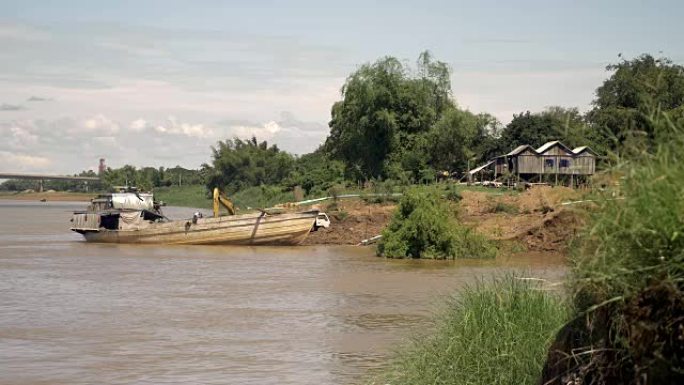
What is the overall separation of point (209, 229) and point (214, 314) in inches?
856

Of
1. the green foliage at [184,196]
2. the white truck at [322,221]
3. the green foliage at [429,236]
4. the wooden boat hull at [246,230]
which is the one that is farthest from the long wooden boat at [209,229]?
the green foliage at [184,196]

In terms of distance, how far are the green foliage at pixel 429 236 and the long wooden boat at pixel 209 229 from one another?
282 inches

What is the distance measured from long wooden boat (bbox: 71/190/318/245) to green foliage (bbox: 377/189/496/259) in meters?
7.17

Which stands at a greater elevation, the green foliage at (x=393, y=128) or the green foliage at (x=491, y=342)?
the green foliage at (x=393, y=128)

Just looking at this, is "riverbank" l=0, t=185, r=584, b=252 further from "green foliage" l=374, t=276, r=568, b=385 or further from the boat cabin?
"green foliage" l=374, t=276, r=568, b=385

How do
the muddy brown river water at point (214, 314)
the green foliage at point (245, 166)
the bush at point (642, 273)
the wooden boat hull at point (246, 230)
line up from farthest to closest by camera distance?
the green foliage at point (245, 166), the wooden boat hull at point (246, 230), the muddy brown river water at point (214, 314), the bush at point (642, 273)

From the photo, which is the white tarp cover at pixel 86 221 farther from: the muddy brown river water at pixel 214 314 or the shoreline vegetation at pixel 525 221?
the shoreline vegetation at pixel 525 221

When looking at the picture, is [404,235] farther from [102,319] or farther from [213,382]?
[213,382]

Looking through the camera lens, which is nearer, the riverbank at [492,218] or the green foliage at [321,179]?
the riverbank at [492,218]

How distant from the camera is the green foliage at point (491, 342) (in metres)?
8.95

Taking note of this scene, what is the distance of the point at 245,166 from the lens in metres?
125

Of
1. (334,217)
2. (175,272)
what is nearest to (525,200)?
(334,217)

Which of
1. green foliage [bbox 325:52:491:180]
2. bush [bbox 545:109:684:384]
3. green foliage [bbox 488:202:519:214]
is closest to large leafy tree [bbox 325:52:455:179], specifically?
green foliage [bbox 325:52:491:180]

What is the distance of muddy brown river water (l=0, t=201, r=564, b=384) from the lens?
537 inches
